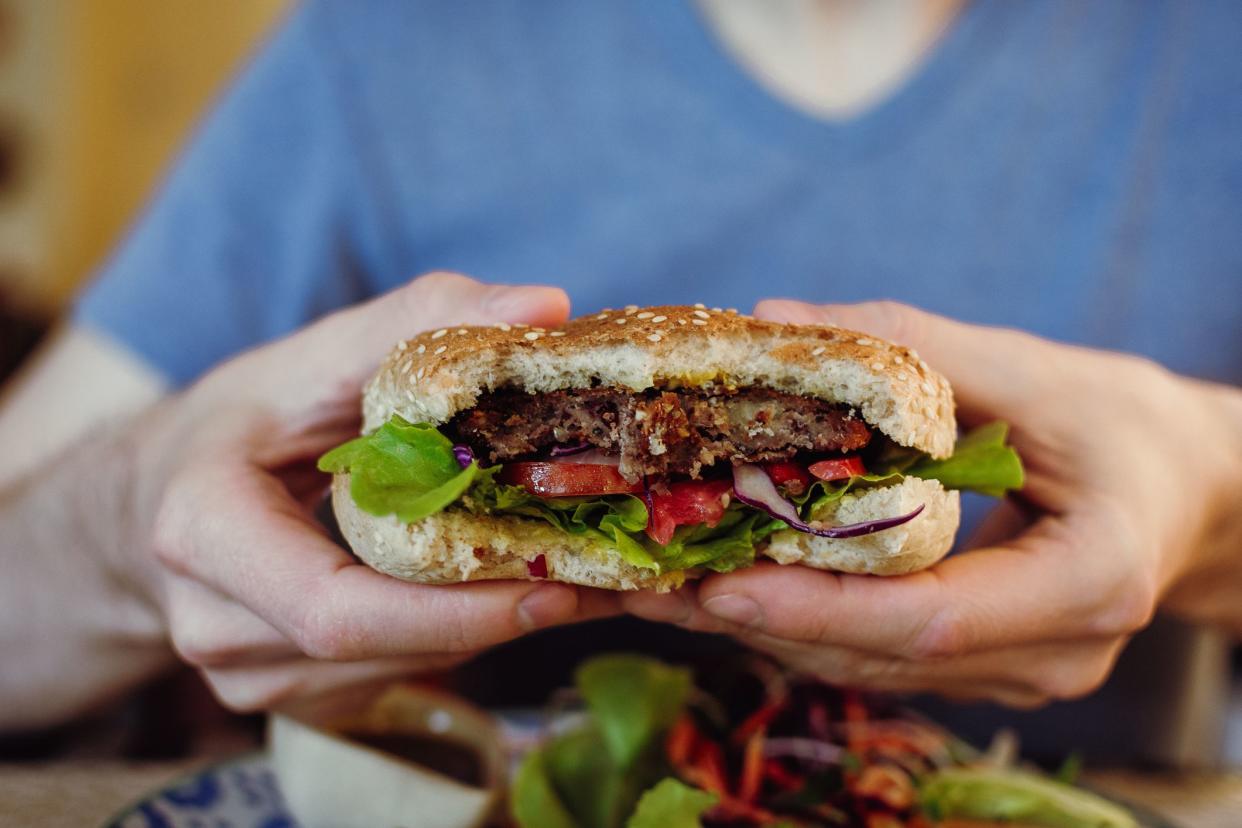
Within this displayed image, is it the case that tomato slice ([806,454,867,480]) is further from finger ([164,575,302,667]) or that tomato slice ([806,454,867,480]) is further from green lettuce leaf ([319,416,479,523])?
finger ([164,575,302,667])

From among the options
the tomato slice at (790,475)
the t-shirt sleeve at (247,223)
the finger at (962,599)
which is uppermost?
the t-shirt sleeve at (247,223)

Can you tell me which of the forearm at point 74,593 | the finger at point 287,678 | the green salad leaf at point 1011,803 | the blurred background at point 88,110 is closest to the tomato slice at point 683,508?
the finger at point 287,678

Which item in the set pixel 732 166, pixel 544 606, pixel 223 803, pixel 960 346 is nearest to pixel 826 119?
pixel 732 166

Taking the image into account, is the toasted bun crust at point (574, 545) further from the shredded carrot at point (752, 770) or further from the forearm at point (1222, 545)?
the forearm at point (1222, 545)

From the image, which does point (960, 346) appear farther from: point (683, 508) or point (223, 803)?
point (223, 803)

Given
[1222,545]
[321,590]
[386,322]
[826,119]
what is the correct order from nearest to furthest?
[321,590], [386,322], [1222,545], [826,119]

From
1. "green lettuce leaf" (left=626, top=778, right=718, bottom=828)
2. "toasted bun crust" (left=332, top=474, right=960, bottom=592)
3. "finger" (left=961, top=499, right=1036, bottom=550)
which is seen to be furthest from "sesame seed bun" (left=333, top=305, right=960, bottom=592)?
"finger" (left=961, top=499, right=1036, bottom=550)

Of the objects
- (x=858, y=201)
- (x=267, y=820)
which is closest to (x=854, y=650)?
(x=267, y=820)
